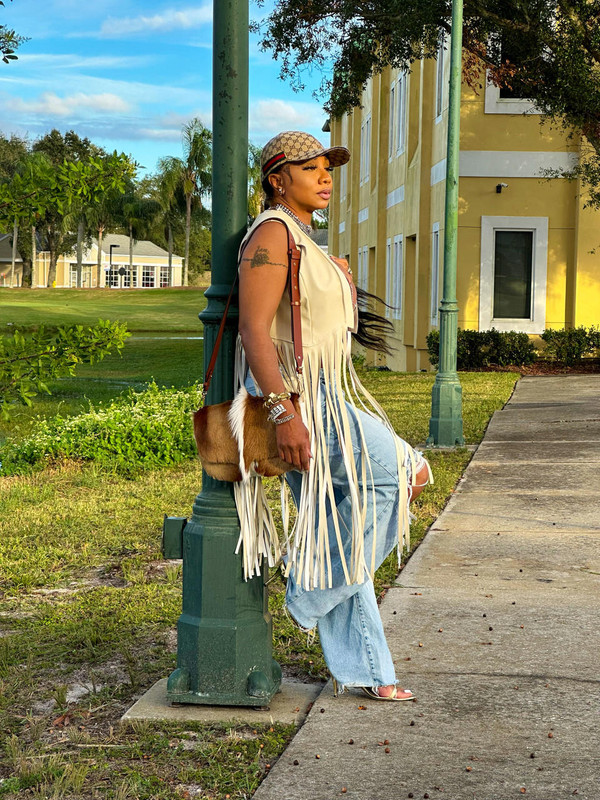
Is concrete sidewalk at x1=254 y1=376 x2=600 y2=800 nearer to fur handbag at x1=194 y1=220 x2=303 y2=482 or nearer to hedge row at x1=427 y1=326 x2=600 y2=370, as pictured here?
fur handbag at x1=194 y1=220 x2=303 y2=482

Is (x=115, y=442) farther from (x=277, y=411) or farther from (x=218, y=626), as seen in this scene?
(x=277, y=411)

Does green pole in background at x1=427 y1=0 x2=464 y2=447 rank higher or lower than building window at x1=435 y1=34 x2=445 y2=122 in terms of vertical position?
lower

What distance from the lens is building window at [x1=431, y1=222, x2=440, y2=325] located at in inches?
890

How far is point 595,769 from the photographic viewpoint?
343 cm

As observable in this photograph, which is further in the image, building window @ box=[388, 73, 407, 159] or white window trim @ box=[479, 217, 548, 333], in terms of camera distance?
building window @ box=[388, 73, 407, 159]

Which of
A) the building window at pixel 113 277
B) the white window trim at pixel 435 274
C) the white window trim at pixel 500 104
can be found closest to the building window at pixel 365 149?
the white window trim at pixel 435 274

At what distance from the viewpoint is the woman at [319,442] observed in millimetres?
3688

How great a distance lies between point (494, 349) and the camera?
21125 mm

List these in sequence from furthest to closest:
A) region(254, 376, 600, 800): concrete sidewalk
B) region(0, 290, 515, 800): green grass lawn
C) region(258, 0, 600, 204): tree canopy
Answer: region(258, 0, 600, 204): tree canopy → region(0, 290, 515, 800): green grass lawn → region(254, 376, 600, 800): concrete sidewalk

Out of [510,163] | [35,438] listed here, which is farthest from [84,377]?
[35,438]

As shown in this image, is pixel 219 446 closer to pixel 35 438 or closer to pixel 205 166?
pixel 35 438

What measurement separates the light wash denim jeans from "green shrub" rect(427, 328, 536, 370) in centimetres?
1731

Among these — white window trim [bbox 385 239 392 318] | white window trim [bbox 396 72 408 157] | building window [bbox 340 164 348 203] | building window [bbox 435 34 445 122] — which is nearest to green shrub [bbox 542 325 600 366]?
building window [bbox 435 34 445 122]

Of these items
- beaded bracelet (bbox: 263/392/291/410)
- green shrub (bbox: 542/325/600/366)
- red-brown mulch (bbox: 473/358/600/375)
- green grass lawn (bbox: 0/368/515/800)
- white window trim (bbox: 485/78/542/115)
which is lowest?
green grass lawn (bbox: 0/368/515/800)
